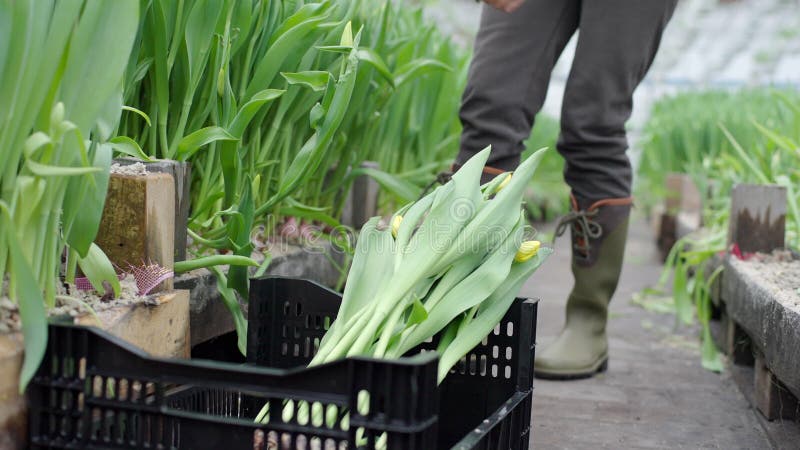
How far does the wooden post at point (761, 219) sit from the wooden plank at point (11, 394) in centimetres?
172

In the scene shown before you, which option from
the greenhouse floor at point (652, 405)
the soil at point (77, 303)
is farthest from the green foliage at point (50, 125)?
the greenhouse floor at point (652, 405)

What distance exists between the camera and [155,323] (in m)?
1.12

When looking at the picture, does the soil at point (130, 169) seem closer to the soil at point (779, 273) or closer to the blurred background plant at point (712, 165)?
the soil at point (779, 273)

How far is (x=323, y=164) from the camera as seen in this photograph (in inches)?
77.7

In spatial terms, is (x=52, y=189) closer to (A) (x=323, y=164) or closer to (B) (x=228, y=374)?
(B) (x=228, y=374)

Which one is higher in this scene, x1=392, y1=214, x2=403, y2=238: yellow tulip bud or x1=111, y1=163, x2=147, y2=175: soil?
x1=111, y1=163, x2=147, y2=175: soil

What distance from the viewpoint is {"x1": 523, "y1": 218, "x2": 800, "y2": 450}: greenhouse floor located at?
5.18 ft

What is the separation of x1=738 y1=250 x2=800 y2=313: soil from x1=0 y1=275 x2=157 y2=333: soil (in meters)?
0.98

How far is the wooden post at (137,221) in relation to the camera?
1146 mm

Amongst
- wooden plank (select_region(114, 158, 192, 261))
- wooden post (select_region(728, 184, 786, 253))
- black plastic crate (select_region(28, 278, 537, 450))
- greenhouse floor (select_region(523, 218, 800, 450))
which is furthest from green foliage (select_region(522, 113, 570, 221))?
black plastic crate (select_region(28, 278, 537, 450))

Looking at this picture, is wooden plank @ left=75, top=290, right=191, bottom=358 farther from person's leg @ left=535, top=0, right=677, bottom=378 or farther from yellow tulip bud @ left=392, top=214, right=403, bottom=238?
person's leg @ left=535, top=0, right=677, bottom=378

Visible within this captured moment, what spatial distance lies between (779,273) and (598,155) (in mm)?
432

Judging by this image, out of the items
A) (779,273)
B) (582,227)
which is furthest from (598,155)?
(779,273)

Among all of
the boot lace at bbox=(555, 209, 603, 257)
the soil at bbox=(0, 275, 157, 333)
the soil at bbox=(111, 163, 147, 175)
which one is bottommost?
the soil at bbox=(0, 275, 157, 333)
